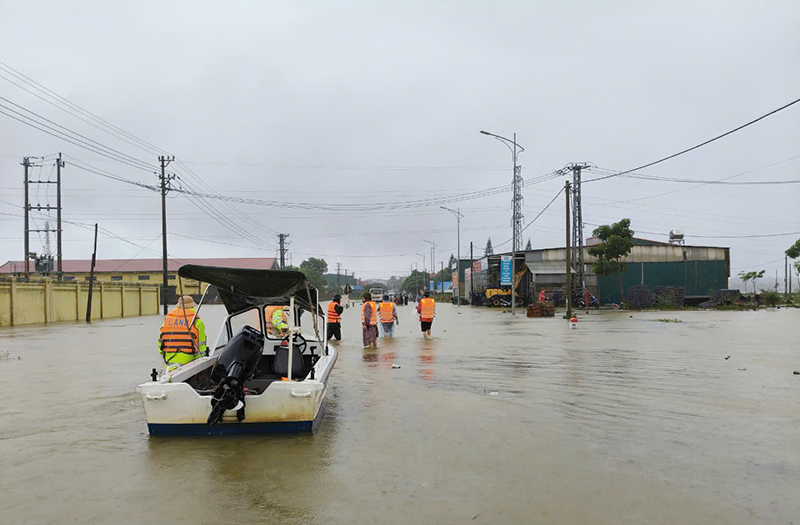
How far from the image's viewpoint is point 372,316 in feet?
52.2

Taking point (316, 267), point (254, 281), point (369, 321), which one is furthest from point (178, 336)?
point (316, 267)

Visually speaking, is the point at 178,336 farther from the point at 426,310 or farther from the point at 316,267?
the point at 316,267

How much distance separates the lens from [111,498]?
505 cm

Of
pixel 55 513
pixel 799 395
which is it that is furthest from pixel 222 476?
pixel 799 395

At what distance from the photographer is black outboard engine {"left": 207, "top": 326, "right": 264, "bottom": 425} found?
6.48 meters

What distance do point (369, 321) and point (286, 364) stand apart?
7032 millimetres

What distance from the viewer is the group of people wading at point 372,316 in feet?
52.2

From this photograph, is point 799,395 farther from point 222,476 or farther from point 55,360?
point 55,360

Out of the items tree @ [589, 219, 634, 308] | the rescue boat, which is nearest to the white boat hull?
the rescue boat

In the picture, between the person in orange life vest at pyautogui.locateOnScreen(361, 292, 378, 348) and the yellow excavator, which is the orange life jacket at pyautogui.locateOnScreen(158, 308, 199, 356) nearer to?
the person in orange life vest at pyautogui.locateOnScreen(361, 292, 378, 348)

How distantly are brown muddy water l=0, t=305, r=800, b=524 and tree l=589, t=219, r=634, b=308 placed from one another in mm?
29367

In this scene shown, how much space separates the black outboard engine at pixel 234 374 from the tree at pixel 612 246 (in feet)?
118

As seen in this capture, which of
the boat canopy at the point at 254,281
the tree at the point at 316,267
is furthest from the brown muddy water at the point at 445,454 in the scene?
the tree at the point at 316,267

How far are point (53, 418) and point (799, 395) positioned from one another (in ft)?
32.2
